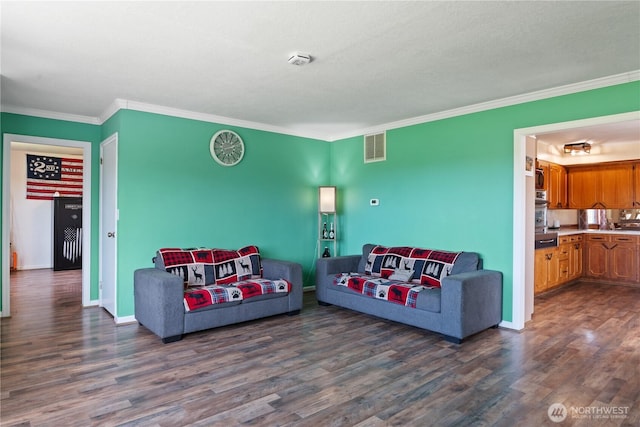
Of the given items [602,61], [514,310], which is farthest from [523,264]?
[602,61]

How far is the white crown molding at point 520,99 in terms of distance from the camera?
3316 millimetres

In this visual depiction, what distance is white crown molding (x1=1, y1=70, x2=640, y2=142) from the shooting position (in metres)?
3.45

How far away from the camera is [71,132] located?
4.80m

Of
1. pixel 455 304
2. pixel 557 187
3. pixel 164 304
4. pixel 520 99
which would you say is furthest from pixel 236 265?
pixel 557 187

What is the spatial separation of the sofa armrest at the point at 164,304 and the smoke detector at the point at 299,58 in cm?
221

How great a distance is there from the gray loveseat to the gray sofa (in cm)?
79

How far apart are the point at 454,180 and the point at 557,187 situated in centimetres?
337

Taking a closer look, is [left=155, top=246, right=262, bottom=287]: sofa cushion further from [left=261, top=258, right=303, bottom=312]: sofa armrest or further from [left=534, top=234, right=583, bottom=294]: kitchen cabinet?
[left=534, top=234, right=583, bottom=294]: kitchen cabinet

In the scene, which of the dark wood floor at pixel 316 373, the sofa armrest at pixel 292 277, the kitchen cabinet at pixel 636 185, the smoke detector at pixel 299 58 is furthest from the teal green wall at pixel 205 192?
the kitchen cabinet at pixel 636 185

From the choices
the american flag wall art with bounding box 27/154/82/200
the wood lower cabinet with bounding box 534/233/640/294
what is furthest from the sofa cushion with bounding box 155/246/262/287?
the american flag wall art with bounding box 27/154/82/200

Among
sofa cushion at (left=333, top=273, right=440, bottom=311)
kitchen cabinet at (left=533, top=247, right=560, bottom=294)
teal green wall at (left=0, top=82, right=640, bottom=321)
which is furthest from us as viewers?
kitchen cabinet at (left=533, top=247, right=560, bottom=294)

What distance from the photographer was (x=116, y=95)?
3986 millimetres

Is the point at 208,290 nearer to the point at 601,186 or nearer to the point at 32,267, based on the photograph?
the point at 32,267

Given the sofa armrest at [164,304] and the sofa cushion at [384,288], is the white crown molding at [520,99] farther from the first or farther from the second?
the sofa armrest at [164,304]
